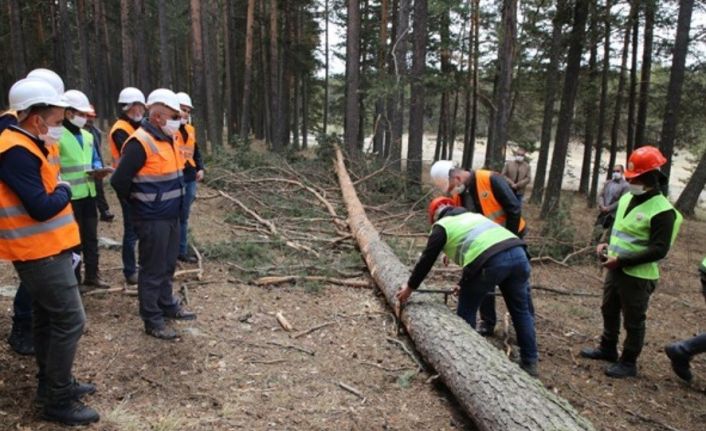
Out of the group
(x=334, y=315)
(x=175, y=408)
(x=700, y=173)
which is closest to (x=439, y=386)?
(x=334, y=315)

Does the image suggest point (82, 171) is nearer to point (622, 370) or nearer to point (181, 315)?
point (181, 315)

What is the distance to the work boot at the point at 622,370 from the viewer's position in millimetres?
4734

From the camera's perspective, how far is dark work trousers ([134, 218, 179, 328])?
4238 millimetres

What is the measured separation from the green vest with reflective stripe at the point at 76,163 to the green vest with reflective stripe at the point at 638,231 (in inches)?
200

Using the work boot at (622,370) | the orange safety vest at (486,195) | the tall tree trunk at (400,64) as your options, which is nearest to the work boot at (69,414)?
the orange safety vest at (486,195)

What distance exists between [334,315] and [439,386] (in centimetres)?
163

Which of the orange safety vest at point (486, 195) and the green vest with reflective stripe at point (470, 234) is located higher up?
the orange safety vest at point (486, 195)

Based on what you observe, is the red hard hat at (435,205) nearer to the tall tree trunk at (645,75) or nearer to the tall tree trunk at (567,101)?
the tall tree trunk at (567,101)

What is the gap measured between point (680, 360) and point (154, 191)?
5.14 metres

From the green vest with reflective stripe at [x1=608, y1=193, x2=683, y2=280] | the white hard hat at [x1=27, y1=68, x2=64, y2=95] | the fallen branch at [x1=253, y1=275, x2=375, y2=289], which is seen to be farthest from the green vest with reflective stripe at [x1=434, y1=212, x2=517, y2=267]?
the white hard hat at [x1=27, y1=68, x2=64, y2=95]

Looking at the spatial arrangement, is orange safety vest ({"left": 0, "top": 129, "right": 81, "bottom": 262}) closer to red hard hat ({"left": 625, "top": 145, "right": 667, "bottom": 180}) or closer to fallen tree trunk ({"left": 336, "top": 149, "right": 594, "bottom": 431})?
fallen tree trunk ({"left": 336, "top": 149, "right": 594, "bottom": 431})

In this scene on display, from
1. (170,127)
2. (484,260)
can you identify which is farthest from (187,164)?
(484,260)

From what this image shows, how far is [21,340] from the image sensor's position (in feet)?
12.3

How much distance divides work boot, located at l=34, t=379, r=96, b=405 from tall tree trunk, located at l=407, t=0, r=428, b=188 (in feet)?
30.6
